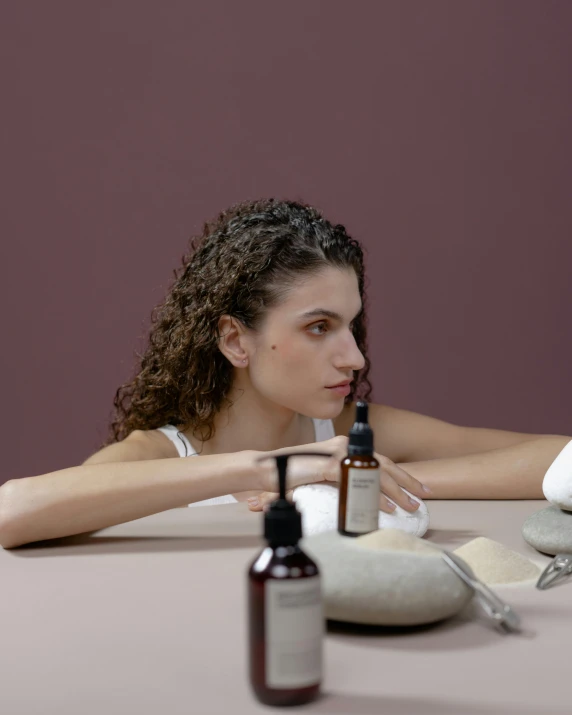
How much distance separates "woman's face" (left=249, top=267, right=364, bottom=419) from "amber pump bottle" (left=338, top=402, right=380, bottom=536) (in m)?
0.71

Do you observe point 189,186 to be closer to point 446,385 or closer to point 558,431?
point 446,385

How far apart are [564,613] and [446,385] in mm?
2049

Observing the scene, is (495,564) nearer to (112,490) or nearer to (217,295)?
(112,490)

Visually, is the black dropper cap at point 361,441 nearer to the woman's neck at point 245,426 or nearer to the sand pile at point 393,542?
the sand pile at point 393,542

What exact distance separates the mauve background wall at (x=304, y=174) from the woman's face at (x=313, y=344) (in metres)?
1.15

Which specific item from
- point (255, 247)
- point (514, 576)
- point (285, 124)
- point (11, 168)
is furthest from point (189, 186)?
point (514, 576)

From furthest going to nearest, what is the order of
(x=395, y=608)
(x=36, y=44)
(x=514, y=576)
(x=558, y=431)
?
(x=558, y=431) < (x=36, y=44) < (x=514, y=576) < (x=395, y=608)

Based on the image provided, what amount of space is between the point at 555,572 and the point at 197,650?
50cm

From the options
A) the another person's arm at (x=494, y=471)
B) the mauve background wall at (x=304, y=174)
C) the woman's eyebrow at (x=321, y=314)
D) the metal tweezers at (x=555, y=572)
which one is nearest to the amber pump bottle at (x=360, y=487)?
the metal tweezers at (x=555, y=572)

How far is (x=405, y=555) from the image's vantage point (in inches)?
35.9

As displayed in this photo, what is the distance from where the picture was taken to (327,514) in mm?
1254

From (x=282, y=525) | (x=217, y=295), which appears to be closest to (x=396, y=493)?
(x=282, y=525)

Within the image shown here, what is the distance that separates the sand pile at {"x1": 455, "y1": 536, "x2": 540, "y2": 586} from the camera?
1058mm

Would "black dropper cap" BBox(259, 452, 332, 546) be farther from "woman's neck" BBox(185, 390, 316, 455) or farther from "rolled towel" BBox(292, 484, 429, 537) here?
"woman's neck" BBox(185, 390, 316, 455)
